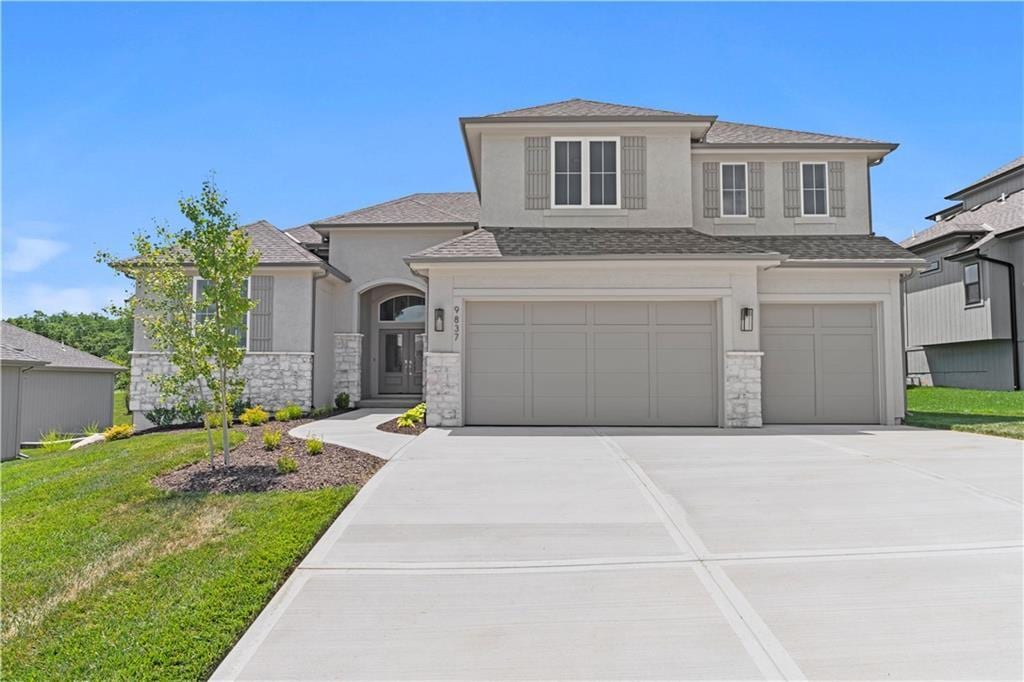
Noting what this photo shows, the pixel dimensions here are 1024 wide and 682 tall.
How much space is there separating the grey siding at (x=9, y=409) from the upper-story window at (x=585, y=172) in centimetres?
1563

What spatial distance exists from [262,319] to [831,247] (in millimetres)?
13755

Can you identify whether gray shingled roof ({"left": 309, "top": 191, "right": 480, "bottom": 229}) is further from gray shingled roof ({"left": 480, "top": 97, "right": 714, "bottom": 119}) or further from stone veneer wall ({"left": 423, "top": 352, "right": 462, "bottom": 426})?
stone veneer wall ({"left": 423, "top": 352, "right": 462, "bottom": 426})

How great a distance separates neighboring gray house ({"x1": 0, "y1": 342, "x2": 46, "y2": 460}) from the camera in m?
16.6

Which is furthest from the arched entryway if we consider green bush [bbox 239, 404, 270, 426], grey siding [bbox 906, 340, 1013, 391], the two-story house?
grey siding [bbox 906, 340, 1013, 391]

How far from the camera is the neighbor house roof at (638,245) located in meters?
11.8

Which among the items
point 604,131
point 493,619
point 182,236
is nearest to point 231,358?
point 182,236

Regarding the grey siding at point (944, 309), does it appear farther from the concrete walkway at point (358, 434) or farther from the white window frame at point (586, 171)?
the concrete walkway at point (358, 434)

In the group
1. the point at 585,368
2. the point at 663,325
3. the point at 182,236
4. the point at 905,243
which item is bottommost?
the point at 585,368

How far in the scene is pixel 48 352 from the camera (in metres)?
20.5

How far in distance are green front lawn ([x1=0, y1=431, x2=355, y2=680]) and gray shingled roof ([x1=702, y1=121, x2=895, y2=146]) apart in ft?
39.8

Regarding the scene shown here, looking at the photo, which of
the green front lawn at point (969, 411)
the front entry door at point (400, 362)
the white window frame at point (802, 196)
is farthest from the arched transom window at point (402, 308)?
the green front lawn at point (969, 411)

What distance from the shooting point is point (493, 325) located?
12.2m

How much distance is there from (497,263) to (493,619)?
8553 mm

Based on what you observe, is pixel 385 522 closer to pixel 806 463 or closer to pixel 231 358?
pixel 231 358
